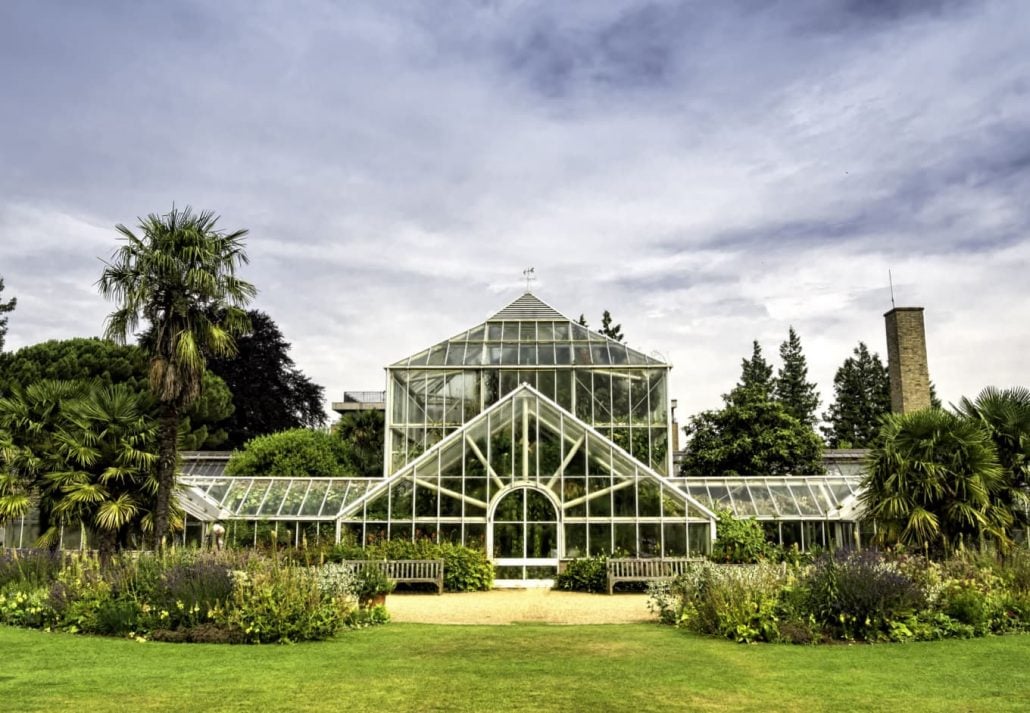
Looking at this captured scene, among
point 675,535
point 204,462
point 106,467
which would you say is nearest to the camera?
point 106,467

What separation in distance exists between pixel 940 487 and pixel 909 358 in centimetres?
1365

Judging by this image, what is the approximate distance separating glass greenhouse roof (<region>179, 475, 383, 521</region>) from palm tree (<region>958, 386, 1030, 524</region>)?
13.7m

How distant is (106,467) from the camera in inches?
671

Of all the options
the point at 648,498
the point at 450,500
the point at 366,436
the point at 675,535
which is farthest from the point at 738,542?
the point at 366,436

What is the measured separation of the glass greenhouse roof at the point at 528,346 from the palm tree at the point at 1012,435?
34.9 ft

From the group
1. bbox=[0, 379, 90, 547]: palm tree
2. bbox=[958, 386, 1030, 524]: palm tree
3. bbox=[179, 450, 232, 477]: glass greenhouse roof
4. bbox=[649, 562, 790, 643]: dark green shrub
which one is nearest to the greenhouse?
bbox=[0, 379, 90, 547]: palm tree

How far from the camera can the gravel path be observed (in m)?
14.2

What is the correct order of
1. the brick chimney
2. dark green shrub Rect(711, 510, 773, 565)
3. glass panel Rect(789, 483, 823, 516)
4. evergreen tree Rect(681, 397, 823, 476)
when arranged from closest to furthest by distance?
dark green shrub Rect(711, 510, 773, 565) < glass panel Rect(789, 483, 823, 516) < the brick chimney < evergreen tree Rect(681, 397, 823, 476)

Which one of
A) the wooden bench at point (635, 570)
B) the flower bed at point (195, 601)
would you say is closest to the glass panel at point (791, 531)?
the wooden bench at point (635, 570)

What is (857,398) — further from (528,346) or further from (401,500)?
(401,500)

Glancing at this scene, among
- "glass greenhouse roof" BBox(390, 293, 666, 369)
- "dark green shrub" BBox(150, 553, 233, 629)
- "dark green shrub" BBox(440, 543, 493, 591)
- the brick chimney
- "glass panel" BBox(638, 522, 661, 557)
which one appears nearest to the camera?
"dark green shrub" BBox(150, 553, 233, 629)

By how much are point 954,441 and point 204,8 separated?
14.7m

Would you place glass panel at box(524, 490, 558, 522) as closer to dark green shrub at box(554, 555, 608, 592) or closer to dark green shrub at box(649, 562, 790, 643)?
dark green shrub at box(554, 555, 608, 592)

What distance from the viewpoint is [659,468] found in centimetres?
2627
